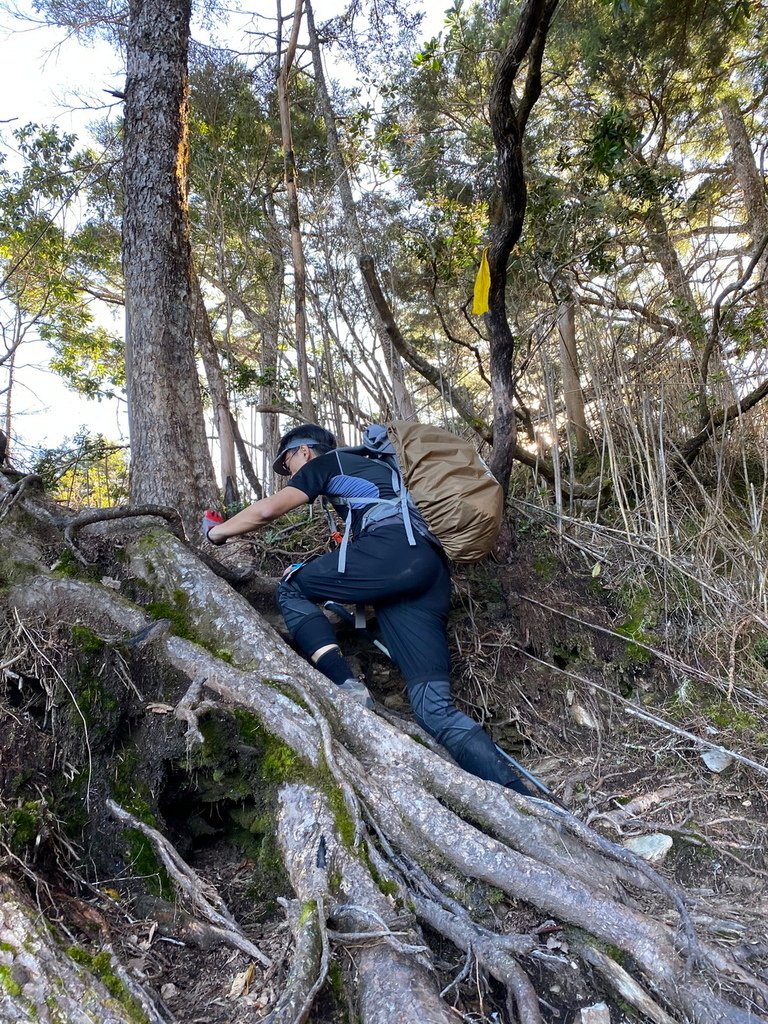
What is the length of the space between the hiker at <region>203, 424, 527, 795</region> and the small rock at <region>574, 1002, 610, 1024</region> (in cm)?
106

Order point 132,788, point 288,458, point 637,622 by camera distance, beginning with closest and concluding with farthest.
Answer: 1. point 132,788
2. point 288,458
3. point 637,622

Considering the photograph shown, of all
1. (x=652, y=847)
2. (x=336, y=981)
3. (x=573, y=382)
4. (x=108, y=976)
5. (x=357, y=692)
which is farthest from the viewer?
(x=573, y=382)

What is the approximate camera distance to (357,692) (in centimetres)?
268

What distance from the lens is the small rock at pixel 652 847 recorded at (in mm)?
2465

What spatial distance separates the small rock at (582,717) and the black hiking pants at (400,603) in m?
0.74

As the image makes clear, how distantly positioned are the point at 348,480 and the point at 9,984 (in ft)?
7.10

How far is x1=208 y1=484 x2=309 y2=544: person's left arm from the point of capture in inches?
113

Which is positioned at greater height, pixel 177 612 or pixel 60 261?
pixel 60 261

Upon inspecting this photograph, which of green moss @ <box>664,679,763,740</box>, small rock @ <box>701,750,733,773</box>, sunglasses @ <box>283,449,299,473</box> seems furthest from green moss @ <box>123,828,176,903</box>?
green moss @ <box>664,679,763,740</box>

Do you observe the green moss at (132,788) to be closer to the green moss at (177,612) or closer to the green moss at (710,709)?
the green moss at (177,612)

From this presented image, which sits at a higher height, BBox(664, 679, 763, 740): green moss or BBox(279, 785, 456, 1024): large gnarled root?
BBox(279, 785, 456, 1024): large gnarled root

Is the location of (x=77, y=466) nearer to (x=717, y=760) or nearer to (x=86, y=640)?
(x=86, y=640)

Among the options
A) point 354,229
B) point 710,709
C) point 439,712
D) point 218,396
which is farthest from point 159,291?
point 710,709

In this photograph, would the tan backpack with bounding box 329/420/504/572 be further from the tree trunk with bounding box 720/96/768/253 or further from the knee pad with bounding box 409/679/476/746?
the tree trunk with bounding box 720/96/768/253
